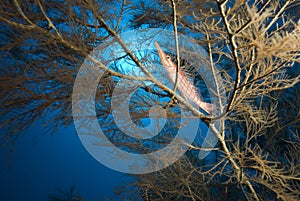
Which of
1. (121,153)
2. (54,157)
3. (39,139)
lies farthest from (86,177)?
(121,153)

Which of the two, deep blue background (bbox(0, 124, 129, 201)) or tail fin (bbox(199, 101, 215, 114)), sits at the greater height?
deep blue background (bbox(0, 124, 129, 201))

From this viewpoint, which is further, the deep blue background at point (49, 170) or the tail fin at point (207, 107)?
the deep blue background at point (49, 170)

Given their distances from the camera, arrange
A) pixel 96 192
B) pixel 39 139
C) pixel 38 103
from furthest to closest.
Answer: pixel 96 192 < pixel 39 139 < pixel 38 103

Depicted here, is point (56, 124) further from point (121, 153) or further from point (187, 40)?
point (187, 40)

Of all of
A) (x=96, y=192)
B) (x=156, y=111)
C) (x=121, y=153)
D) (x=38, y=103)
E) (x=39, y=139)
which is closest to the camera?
(x=156, y=111)

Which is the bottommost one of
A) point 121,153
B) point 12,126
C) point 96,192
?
point 96,192

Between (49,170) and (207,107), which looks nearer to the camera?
(207,107)

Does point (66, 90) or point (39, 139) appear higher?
point (39, 139)

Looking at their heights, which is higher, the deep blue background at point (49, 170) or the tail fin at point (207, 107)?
the deep blue background at point (49, 170)

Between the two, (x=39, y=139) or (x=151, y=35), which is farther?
(x=39, y=139)

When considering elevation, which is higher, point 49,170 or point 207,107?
point 49,170

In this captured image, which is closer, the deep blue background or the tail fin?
the tail fin

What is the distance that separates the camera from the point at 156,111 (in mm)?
2490

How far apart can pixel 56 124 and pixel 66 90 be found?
449 millimetres
